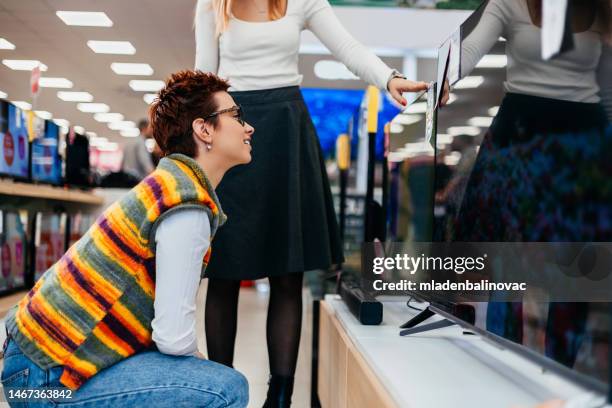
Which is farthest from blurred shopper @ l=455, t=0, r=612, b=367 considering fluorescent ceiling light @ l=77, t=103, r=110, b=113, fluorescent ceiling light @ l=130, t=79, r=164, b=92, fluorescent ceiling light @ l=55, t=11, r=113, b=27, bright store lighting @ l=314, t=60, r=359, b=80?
fluorescent ceiling light @ l=77, t=103, r=110, b=113

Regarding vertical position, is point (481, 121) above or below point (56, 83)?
below

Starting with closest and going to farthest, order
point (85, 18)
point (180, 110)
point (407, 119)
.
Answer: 1. point (180, 110)
2. point (407, 119)
3. point (85, 18)

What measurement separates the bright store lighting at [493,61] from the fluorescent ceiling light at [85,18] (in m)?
2.41

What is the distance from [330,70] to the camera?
17.8 feet

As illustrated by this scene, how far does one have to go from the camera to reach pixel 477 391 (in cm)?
98

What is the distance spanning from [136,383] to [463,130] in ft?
2.65

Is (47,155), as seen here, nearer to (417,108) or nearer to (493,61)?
(417,108)

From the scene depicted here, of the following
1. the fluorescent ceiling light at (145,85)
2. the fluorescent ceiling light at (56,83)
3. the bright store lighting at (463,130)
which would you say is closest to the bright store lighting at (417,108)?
the bright store lighting at (463,130)

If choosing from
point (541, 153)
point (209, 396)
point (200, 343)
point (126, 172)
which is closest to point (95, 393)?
point (209, 396)

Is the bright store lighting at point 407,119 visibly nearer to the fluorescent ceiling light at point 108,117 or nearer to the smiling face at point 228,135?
the smiling face at point 228,135

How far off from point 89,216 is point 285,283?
2.88 m

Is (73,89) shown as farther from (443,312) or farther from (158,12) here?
(443,312)

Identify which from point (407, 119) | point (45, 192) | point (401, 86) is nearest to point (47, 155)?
point (45, 192)

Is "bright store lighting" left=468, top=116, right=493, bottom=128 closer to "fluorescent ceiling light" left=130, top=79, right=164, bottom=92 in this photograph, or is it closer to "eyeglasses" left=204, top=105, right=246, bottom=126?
"eyeglasses" left=204, top=105, right=246, bottom=126
